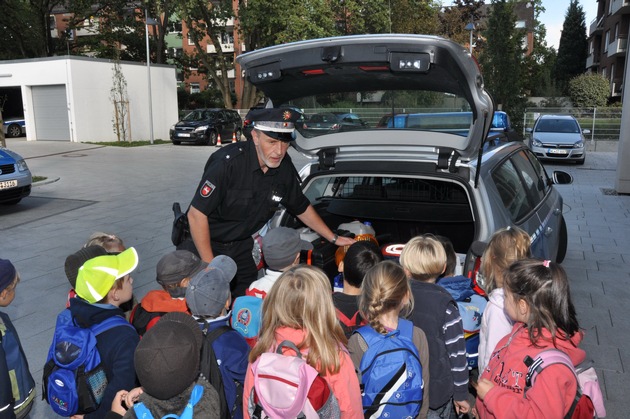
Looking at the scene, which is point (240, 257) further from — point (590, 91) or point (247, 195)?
point (590, 91)

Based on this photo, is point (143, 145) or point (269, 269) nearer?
point (269, 269)

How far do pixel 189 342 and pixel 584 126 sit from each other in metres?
24.9

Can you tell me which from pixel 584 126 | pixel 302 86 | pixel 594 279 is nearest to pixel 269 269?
pixel 302 86

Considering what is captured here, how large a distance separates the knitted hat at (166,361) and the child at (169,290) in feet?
2.65

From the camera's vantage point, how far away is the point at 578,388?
2.15m

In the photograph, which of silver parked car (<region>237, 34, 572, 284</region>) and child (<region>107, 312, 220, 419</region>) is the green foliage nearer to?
silver parked car (<region>237, 34, 572, 284</region>)

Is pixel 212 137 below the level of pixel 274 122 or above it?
below

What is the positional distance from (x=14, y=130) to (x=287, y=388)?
27842 mm

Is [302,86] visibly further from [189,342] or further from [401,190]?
[189,342]

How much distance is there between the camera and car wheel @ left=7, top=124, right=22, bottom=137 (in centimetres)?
2547

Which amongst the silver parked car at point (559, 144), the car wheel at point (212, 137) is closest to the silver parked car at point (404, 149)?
the silver parked car at point (559, 144)

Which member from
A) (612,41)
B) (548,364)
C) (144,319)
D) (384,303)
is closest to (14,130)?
(144,319)

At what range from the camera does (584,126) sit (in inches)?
926

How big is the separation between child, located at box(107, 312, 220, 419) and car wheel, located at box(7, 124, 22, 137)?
89.4 ft
